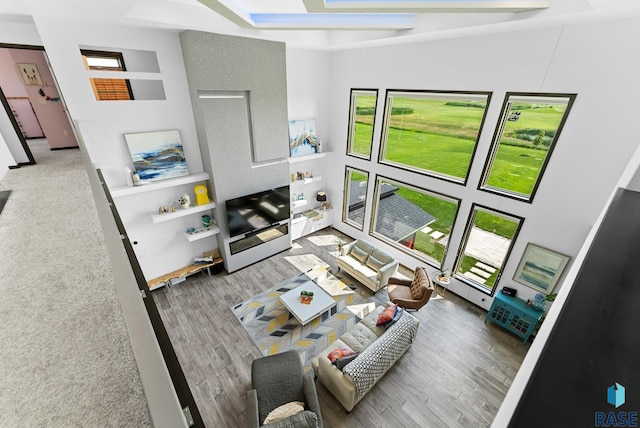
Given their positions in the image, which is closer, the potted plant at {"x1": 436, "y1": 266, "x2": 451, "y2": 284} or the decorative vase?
the decorative vase

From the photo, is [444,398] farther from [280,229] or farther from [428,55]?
[428,55]

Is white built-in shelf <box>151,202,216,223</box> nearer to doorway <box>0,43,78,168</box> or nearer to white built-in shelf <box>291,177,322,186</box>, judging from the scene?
doorway <box>0,43,78,168</box>

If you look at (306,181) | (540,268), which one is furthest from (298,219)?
(540,268)

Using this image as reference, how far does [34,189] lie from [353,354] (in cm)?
396

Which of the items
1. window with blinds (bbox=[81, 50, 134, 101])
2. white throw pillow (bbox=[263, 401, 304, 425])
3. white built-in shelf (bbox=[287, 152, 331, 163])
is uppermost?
window with blinds (bbox=[81, 50, 134, 101])

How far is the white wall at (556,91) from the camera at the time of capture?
3.07 meters

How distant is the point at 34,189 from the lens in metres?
2.26

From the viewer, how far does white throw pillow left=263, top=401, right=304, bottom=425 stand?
9.32 feet

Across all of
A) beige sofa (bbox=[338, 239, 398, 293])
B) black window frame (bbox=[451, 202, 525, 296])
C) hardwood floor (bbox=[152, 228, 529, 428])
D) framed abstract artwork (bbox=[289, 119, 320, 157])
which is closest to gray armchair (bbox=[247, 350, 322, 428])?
hardwood floor (bbox=[152, 228, 529, 428])

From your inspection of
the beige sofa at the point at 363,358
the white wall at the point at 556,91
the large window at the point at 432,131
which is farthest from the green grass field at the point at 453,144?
the beige sofa at the point at 363,358

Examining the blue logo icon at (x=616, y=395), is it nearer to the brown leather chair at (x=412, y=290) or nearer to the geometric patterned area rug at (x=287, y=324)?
the geometric patterned area rug at (x=287, y=324)

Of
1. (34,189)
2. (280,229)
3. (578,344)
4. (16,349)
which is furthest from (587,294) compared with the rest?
(280,229)

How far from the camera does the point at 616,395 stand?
353 millimetres

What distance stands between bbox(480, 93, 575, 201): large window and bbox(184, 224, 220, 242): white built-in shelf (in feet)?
17.1
